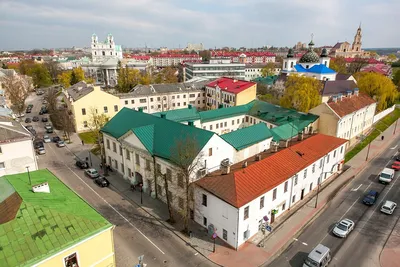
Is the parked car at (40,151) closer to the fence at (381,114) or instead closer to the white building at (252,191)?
the white building at (252,191)

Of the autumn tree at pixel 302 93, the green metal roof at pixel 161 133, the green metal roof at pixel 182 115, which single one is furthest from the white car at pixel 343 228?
the green metal roof at pixel 182 115

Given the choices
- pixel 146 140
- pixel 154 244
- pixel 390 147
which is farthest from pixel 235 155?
pixel 390 147

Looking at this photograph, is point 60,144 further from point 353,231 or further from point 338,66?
point 338,66

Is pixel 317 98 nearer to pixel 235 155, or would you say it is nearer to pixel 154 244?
pixel 235 155

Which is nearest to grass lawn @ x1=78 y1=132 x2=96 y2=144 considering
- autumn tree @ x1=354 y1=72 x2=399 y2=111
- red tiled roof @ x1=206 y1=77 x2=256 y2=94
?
red tiled roof @ x1=206 y1=77 x2=256 y2=94

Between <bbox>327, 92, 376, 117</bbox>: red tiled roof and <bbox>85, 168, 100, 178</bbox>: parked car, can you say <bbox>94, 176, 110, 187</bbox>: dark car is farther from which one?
<bbox>327, 92, 376, 117</bbox>: red tiled roof

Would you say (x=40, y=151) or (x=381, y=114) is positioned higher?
(x=381, y=114)

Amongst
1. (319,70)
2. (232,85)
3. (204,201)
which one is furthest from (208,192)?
(319,70)
